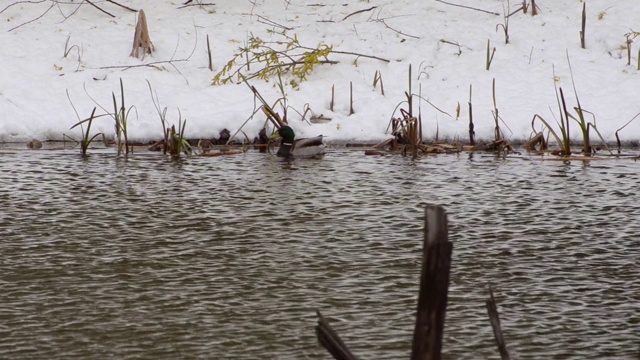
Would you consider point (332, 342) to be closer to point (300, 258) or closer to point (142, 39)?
point (300, 258)

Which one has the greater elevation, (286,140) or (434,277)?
(286,140)

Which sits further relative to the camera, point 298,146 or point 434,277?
point 298,146

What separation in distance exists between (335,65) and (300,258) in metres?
7.14

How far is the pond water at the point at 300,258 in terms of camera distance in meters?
3.75

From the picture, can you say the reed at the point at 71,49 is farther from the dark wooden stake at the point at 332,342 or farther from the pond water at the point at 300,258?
the dark wooden stake at the point at 332,342

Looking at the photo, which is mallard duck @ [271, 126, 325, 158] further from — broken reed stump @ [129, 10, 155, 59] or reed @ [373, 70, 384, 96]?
broken reed stump @ [129, 10, 155, 59]

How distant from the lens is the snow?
10305 millimetres

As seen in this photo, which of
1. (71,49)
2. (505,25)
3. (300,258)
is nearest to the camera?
(300,258)

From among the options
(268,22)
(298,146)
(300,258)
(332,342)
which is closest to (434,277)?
(332,342)

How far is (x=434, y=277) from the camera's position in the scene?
85.2 inches

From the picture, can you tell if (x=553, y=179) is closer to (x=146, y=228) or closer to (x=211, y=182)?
(x=211, y=182)

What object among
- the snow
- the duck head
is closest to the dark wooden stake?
the duck head

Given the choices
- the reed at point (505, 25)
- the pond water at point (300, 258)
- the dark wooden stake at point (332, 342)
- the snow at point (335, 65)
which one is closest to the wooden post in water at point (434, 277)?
the dark wooden stake at point (332, 342)

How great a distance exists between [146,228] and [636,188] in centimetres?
354
